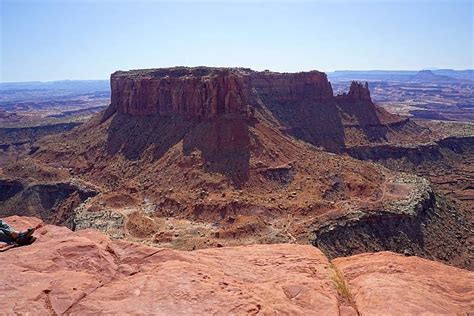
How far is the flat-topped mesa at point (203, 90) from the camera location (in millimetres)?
99125

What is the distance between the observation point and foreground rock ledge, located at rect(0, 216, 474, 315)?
56.7ft

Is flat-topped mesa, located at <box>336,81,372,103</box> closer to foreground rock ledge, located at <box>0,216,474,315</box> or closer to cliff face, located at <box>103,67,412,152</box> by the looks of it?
cliff face, located at <box>103,67,412,152</box>

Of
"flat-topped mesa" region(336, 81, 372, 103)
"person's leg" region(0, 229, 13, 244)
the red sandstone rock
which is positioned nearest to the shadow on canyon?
the red sandstone rock

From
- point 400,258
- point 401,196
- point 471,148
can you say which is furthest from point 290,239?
point 471,148

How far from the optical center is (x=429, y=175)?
127 m

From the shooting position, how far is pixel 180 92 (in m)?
107

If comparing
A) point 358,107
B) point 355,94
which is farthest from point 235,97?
point 355,94

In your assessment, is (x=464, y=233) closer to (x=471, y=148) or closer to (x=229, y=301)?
(x=229, y=301)

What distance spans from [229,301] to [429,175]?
123702mm

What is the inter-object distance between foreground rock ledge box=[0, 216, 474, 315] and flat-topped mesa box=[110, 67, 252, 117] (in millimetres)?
76481

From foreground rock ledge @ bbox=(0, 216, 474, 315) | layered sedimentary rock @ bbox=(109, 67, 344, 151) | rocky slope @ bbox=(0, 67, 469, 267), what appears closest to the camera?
foreground rock ledge @ bbox=(0, 216, 474, 315)

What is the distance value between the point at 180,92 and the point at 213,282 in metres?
91.2

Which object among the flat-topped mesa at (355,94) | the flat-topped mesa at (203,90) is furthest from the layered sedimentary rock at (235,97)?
the flat-topped mesa at (355,94)

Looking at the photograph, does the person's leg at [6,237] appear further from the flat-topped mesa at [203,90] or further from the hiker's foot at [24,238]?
the flat-topped mesa at [203,90]
